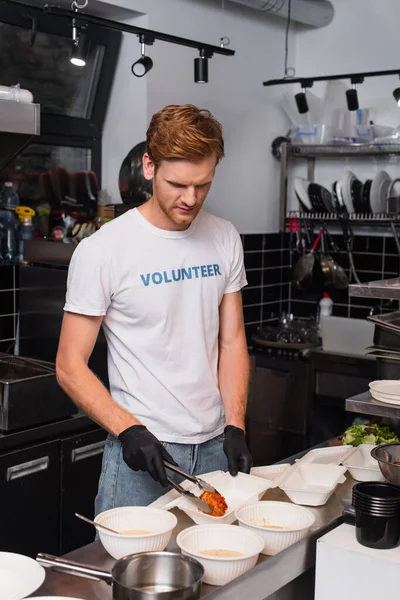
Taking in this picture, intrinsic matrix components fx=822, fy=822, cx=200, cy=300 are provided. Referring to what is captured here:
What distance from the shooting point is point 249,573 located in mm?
1600

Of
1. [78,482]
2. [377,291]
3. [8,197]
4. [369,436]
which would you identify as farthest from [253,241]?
[377,291]

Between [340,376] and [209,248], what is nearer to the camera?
[209,248]

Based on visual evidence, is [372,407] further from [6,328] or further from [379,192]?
[379,192]

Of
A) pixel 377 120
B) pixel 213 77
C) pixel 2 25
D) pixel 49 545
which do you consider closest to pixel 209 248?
pixel 49 545

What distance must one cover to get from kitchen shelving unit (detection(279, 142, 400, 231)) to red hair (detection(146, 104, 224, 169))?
8.82 feet

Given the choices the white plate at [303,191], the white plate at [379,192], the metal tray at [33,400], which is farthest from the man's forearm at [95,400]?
the white plate at [303,191]

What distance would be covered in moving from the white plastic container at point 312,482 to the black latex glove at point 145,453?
32cm

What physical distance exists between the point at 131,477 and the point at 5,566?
2.22 ft

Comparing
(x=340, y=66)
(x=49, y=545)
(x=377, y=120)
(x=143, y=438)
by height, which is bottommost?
(x=49, y=545)

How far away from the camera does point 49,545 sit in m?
3.14

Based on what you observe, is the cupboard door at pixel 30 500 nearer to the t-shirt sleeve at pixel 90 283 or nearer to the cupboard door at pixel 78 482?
the cupboard door at pixel 78 482

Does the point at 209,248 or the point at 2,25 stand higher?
the point at 2,25

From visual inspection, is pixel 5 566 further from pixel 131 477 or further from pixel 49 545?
pixel 49 545

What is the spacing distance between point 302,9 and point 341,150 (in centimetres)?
82
